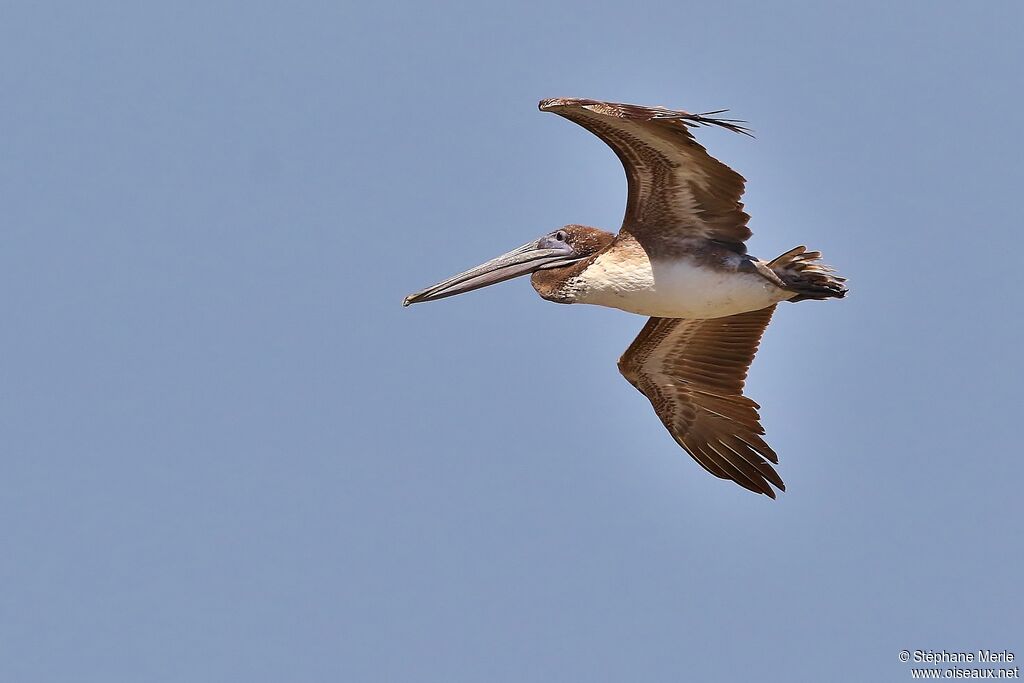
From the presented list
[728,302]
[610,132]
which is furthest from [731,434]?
[610,132]

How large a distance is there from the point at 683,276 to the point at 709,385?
2050mm

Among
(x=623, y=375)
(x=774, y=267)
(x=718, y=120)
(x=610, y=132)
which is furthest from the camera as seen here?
(x=623, y=375)

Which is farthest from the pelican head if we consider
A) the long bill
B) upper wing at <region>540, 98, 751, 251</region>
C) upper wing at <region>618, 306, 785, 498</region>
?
upper wing at <region>618, 306, 785, 498</region>

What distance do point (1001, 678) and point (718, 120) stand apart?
647 cm

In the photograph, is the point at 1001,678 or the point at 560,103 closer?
the point at 560,103

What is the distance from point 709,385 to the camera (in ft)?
48.2

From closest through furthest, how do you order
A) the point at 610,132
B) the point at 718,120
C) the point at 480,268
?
the point at 718,120 < the point at 610,132 < the point at 480,268

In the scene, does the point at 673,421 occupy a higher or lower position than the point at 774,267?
lower

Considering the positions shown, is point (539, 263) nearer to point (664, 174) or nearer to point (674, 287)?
point (674, 287)

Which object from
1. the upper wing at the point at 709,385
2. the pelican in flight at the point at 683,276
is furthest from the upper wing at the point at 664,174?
the upper wing at the point at 709,385

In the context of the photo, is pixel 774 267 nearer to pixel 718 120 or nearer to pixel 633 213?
pixel 633 213

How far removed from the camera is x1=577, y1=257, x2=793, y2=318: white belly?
12.9 metres

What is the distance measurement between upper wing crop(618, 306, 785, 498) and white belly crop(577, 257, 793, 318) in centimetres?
141

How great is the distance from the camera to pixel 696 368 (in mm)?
14719
